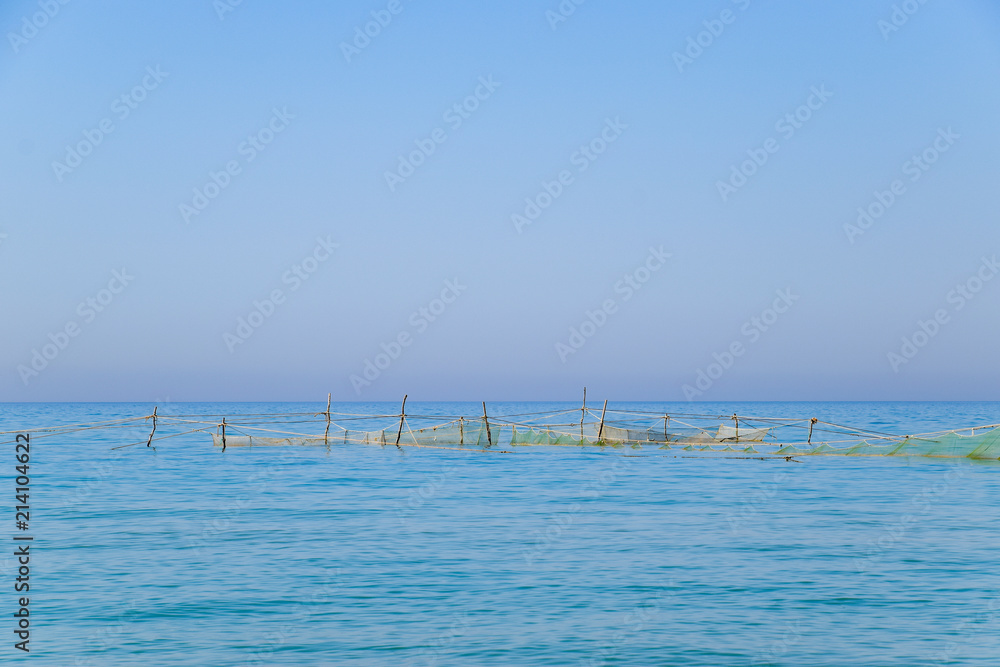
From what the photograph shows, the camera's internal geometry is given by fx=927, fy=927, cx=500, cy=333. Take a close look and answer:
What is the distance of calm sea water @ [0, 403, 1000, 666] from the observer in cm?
1055

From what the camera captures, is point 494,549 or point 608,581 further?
point 494,549

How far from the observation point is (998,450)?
86.9ft

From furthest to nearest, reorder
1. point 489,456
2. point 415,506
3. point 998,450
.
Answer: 1. point 489,456
2. point 998,450
3. point 415,506

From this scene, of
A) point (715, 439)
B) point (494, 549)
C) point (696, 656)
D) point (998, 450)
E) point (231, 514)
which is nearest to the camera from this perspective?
point (696, 656)

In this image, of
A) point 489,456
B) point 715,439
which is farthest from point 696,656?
point 489,456

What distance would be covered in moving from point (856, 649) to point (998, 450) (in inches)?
752

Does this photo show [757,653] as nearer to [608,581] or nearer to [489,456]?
[608,581]

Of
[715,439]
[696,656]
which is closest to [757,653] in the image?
[696,656]

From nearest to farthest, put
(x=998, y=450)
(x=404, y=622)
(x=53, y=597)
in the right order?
(x=404, y=622) < (x=53, y=597) < (x=998, y=450)

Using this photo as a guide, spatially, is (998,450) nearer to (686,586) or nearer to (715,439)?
(715,439)

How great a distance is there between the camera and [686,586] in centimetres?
1313

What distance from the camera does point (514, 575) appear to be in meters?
13.8

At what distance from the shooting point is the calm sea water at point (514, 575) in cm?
1055

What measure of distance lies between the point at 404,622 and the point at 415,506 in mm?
10972
